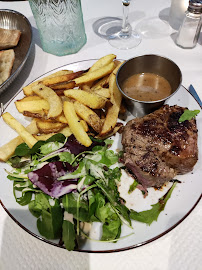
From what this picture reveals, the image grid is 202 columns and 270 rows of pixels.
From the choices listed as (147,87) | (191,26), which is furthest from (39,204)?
(191,26)

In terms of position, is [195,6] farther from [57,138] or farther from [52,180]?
[52,180]

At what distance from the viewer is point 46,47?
141 inches

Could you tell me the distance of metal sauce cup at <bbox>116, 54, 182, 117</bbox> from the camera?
2.57 m

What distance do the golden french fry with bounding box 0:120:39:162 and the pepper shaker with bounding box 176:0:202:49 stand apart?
244 centimetres

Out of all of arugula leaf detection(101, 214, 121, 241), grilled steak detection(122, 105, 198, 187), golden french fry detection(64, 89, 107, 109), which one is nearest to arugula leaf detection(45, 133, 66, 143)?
golden french fry detection(64, 89, 107, 109)

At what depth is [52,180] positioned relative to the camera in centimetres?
216

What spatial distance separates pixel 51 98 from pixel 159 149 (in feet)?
3.89

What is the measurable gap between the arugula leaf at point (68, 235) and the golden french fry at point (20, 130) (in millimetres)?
879

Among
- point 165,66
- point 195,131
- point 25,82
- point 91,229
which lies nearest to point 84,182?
point 91,229

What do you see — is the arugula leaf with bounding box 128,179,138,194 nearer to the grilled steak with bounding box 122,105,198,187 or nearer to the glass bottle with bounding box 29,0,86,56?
the grilled steak with bounding box 122,105,198,187

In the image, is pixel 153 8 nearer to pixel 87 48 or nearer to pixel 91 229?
pixel 87 48

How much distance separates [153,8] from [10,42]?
2.52 metres

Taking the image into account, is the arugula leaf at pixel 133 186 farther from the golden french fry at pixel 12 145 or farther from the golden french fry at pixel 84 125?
the golden french fry at pixel 12 145

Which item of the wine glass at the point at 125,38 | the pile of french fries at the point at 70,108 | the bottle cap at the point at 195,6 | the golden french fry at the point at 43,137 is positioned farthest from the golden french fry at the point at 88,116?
the bottle cap at the point at 195,6
